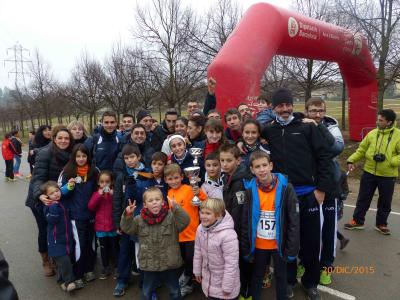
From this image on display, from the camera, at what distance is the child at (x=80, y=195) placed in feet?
12.6

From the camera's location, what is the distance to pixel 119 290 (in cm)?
373

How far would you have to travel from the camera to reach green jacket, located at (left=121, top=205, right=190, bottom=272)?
3.19 metres

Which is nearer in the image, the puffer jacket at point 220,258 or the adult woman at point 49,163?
the puffer jacket at point 220,258

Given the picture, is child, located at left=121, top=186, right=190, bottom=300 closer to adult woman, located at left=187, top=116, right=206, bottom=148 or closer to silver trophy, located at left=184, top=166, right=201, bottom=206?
silver trophy, located at left=184, top=166, right=201, bottom=206

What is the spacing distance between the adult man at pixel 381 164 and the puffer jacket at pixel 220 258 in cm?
290

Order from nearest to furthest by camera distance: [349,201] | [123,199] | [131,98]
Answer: [123,199] < [349,201] < [131,98]

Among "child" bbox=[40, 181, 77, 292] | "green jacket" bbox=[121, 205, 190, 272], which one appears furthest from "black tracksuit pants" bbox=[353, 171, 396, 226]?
"child" bbox=[40, 181, 77, 292]

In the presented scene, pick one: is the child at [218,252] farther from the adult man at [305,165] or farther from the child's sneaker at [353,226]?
the child's sneaker at [353,226]

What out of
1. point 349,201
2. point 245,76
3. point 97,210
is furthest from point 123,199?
point 349,201

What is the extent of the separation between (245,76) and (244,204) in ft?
14.1

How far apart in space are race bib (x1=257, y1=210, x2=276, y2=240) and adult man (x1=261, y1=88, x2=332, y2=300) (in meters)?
0.48

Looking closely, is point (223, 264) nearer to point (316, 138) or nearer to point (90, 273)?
point (316, 138)

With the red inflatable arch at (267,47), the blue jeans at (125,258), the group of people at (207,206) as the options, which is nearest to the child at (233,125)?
the group of people at (207,206)

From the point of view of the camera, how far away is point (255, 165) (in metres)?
3.07
